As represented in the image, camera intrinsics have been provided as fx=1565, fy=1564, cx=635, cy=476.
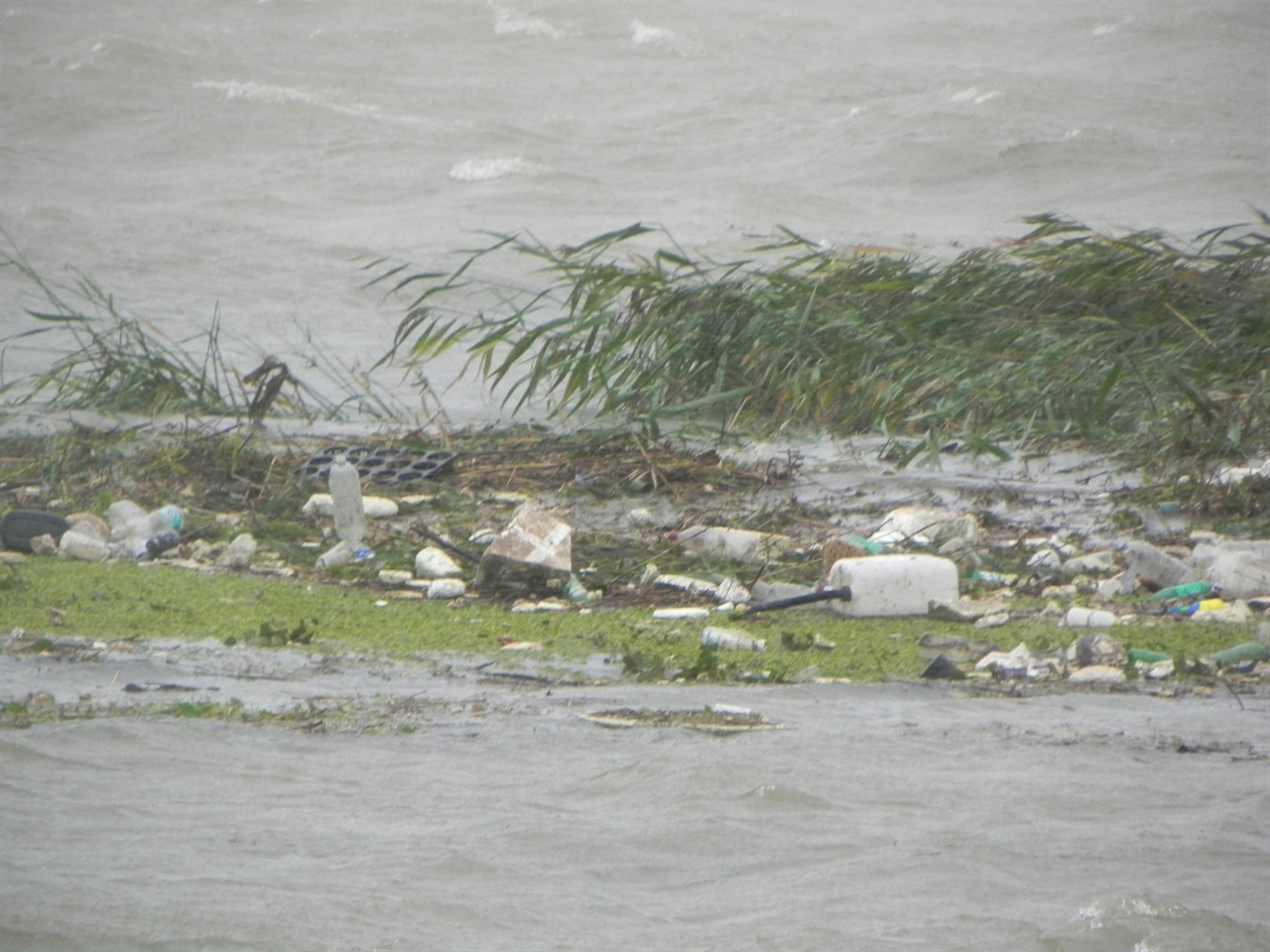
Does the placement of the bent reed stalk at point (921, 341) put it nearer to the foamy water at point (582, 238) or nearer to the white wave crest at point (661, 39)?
the foamy water at point (582, 238)

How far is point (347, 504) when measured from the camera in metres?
4.19

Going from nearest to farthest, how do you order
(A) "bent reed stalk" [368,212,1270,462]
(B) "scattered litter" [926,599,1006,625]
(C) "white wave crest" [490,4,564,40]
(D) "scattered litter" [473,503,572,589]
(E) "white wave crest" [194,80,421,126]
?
(B) "scattered litter" [926,599,1006,625] → (D) "scattered litter" [473,503,572,589] → (A) "bent reed stalk" [368,212,1270,462] → (E) "white wave crest" [194,80,421,126] → (C) "white wave crest" [490,4,564,40]

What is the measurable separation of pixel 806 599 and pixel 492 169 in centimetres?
1452

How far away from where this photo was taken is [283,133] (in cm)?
1853

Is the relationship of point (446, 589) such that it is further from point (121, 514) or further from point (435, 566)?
point (121, 514)

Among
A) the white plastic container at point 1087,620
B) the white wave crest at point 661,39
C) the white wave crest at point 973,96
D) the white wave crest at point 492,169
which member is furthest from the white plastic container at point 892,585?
the white wave crest at point 661,39

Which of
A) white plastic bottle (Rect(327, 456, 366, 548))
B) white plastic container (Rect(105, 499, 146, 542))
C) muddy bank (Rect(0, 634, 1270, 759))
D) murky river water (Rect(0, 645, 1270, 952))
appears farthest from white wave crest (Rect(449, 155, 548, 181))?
murky river water (Rect(0, 645, 1270, 952))

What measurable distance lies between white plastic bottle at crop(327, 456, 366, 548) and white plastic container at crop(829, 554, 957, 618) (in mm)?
1359

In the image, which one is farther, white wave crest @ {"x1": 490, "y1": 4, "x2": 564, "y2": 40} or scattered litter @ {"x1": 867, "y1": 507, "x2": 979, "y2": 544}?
white wave crest @ {"x1": 490, "y1": 4, "x2": 564, "y2": 40}

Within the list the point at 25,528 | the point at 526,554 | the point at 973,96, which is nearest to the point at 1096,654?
the point at 526,554

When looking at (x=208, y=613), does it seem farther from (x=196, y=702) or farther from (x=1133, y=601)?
(x=1133, y=601)

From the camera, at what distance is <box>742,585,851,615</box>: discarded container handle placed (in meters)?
3.50

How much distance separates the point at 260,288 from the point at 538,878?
10.8m

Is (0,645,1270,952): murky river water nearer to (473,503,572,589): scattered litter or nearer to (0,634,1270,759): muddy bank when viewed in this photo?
(0,634,1270,759): muddy bank
